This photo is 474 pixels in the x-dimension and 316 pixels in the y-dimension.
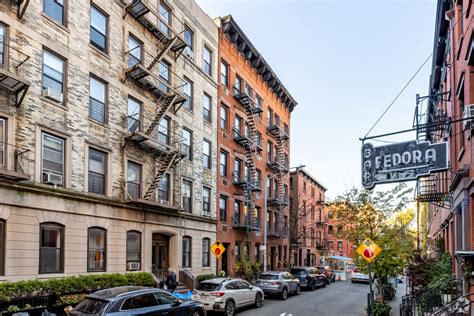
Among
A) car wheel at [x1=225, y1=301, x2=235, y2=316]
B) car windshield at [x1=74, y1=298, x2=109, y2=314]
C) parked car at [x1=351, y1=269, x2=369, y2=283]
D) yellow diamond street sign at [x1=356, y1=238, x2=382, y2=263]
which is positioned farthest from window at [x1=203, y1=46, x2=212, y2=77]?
parked car at [x1=351, y1=269, x2=369, y2=283]

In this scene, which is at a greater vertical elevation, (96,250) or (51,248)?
(51,248)

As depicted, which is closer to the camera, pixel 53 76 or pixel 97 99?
pixel 53 76

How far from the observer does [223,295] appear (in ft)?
54.9

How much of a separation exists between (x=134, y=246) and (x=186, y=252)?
16.9ft

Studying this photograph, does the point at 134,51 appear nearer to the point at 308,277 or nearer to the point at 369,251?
the point at 369,251

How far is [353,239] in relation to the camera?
62.0ft

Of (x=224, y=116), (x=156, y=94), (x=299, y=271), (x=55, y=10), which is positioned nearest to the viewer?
(x=55, y=10)

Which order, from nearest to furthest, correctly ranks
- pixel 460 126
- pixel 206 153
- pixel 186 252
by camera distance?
pixel 460 126 < pixel 186 252 < pixel 206 153

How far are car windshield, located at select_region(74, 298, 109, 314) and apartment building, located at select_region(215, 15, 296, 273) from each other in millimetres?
17956

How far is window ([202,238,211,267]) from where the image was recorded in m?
26.7

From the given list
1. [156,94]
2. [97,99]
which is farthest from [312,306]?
[97,99]

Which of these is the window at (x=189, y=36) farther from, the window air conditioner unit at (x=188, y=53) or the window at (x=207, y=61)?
the window at (x=207, y=61)

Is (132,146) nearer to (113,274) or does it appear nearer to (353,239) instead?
(113,274)

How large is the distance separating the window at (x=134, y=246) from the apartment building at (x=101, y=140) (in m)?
0.08
